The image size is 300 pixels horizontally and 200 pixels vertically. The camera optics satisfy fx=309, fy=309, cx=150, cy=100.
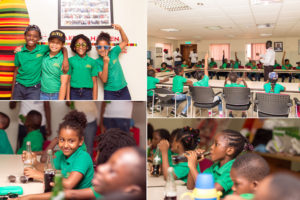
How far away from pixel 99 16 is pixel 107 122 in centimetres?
97

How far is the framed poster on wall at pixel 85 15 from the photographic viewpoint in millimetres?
2801

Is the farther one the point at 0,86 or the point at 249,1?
the point at 249,1

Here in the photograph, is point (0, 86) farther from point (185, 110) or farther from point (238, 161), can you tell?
point (185, 110)

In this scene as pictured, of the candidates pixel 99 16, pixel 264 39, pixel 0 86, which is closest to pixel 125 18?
pixel 99 16

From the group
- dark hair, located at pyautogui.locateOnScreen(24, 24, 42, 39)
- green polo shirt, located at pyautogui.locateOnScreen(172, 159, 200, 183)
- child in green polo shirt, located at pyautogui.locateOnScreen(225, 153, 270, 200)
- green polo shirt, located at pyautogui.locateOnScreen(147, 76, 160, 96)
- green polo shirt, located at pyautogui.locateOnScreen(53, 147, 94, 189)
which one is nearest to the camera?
child in green polo shirt, located at pyautogui.locateOnScreen(225, 153, 270, 200)

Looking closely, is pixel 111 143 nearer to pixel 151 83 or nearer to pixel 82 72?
pixel 82 72

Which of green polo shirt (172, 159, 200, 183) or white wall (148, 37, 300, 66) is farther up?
white wall (148, 37, 300, 66)

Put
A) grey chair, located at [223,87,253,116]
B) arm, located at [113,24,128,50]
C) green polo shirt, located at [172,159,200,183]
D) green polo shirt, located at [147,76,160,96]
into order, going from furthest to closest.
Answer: green polo shirt, located at [147,76,160,96]
grey chair, located at [223,87,253,116]
arm, located at [113,24,128,50]
green polo shirt, located at [172,159,200,183]

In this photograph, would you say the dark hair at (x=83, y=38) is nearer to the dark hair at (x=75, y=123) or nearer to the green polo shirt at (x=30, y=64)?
the green polo shirt at (x=30, y=64)

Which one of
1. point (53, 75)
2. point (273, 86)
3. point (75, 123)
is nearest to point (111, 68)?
point (53, 75)

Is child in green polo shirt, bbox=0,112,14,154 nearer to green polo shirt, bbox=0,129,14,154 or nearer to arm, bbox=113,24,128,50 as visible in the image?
green polo shirt, bbox=0,129,14,154

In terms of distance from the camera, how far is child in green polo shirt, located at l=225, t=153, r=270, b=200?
128 centimetres

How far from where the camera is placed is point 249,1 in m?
5.80

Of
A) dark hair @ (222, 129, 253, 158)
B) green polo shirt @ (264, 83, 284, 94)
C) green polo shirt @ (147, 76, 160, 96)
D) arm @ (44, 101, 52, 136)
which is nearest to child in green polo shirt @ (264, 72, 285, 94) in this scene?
green polo shirt @ (264, 83, 284, 94)
